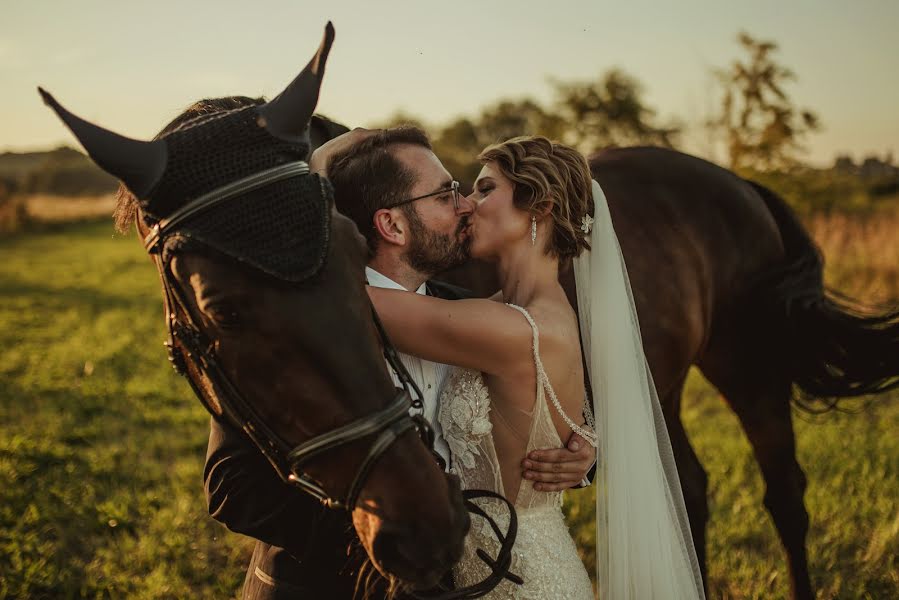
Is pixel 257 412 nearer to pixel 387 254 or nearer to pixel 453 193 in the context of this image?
pixel 387 254

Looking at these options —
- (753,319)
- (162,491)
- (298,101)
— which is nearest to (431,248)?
(298,101)

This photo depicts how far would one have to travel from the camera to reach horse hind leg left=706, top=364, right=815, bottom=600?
407 cm

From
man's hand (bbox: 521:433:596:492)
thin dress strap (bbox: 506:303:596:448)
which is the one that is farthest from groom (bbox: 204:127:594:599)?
thin dress strap (bbox: 506:303:596:448)

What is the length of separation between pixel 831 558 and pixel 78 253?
77.6ft

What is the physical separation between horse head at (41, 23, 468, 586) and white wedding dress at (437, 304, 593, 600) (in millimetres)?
670

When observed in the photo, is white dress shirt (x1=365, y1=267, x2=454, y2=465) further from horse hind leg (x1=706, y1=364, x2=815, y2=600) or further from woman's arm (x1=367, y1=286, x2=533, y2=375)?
horse hind leg (x1=706, y1=364, x2=815, y2=600)

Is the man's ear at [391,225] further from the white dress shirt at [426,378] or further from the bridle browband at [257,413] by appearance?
the bridle browband at [257,413]

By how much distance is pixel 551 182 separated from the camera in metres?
2.53

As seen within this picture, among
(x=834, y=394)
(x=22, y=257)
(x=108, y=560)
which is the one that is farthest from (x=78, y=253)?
(x=834, y=394)

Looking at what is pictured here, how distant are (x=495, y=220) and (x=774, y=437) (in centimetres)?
268

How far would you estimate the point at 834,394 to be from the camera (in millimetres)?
4285

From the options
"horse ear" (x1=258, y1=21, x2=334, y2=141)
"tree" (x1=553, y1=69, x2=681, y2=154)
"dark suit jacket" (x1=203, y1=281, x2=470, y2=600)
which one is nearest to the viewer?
"horse ear" (x1=258, y1=21, x2=334, y2=141)

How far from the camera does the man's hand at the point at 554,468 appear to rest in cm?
236

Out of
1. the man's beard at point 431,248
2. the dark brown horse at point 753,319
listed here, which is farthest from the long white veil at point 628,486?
the dark brown horse at point 753,319
